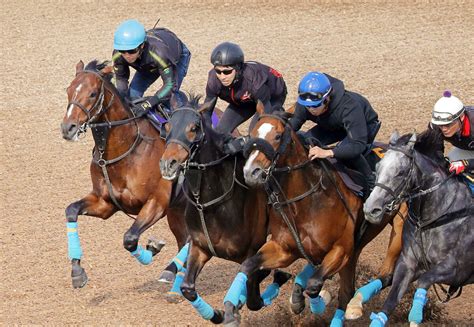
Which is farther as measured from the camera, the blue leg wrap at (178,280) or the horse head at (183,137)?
the blue leg wrap at (178,280)

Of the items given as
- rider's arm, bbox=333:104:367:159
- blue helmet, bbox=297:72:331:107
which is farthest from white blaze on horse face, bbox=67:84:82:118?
rider's arm, bbox=333:104:367:159

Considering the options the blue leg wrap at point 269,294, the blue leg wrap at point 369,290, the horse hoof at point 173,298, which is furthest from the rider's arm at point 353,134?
the horse hoof at point 173,298

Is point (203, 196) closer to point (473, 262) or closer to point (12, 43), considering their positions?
point (473, 262)

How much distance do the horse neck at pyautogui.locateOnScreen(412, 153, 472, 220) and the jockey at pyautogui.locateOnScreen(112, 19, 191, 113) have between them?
2.94 m

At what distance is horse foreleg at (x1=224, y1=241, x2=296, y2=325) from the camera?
912 cm

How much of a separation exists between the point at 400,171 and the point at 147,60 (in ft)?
12.7

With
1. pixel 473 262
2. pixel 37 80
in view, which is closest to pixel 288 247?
pixel 473 262

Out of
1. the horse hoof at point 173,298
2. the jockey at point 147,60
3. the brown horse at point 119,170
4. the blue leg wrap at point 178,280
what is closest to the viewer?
the blue leg wrap at point 178,280

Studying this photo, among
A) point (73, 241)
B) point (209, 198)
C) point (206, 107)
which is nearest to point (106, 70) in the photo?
point (73, 241)

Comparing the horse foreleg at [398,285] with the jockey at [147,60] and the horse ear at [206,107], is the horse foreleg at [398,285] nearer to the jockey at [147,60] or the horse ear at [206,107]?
the horse ear at [206,107]

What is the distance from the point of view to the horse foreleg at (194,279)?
9578 millimetres

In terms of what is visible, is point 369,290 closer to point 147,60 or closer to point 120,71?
point 147,60

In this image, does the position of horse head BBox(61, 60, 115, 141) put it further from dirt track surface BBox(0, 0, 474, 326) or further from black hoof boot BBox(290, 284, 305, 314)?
black hoof boot BBox(290, 284, 305, 314)

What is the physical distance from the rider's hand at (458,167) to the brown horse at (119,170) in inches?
126
